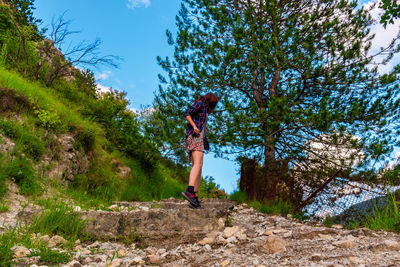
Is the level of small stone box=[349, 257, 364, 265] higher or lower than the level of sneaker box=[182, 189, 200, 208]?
lower

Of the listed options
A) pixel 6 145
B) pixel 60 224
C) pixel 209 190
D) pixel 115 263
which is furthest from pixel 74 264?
pixel 209 190

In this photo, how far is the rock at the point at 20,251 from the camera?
113 inches

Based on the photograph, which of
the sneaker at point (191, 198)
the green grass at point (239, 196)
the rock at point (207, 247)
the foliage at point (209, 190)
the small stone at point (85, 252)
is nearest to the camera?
the small stone at point (85, 252)

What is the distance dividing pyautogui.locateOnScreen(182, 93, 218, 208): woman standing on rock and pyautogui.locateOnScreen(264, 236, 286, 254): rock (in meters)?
1.74

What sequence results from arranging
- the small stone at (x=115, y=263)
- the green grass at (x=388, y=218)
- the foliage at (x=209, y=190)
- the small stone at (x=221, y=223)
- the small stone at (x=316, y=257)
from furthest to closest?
the foliage at (x=209, y=190) < the small stone at (x=221, y=223) < the green grass at (x=388, y=218) < the small stone at (x=115, y=263) < the small stone at (x=316, y=257)

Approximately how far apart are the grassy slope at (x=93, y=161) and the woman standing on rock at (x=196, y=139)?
7.58 feet

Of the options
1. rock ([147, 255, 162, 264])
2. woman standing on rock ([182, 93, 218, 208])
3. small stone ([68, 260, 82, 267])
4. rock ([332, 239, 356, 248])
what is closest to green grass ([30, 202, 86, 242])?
small stone ([68, 260, 82, 267])

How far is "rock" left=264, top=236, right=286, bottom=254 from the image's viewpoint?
3.14 m

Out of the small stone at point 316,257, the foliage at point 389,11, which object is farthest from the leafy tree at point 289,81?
the small stone at point 316,257

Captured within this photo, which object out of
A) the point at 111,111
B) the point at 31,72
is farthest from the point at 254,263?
the point at 31,72

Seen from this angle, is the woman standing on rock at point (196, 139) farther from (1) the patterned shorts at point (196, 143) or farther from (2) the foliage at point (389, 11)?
(2) the foliage at point (389, 11)

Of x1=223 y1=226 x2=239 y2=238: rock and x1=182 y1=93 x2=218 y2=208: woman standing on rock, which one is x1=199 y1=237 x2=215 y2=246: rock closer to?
x1=223 y1=226 x2=239 y2=238: rock

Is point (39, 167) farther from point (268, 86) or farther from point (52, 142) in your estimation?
point (268, 86)

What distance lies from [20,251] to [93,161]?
4964 mm
